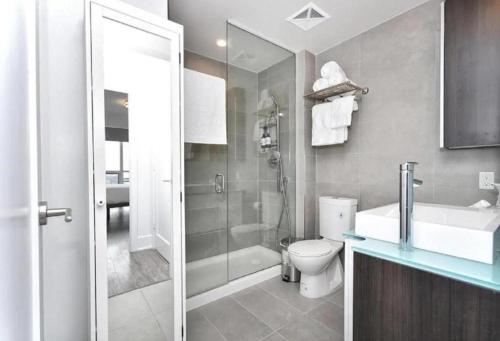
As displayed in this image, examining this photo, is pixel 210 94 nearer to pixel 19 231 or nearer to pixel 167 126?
pixel 167 126

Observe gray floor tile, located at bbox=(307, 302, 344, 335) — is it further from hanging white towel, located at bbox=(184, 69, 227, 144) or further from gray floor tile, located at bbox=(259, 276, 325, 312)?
hanging white towel, located at bbox=(184, 69, 227, 144)

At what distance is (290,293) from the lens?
6.84 ft

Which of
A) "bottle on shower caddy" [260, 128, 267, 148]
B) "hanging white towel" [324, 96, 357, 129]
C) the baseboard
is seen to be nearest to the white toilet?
the baseboard

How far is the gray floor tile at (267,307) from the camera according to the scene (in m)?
1.72

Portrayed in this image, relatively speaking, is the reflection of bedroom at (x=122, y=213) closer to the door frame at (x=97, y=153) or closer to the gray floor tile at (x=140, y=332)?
the door frame at (x=97, y=153)

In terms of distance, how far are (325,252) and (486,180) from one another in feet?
3.88

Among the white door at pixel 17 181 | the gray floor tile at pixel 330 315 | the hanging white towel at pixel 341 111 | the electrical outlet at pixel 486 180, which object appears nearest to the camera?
the white door at pixel 17 181

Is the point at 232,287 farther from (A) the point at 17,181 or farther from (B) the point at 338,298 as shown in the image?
(A) the point at 17,181

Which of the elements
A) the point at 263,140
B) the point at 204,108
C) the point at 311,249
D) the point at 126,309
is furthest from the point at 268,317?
the point at 204,108

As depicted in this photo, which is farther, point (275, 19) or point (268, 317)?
point (275, 19)

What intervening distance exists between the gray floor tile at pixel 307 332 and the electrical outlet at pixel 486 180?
138 cm

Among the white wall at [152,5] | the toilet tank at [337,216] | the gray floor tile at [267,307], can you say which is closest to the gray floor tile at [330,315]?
the gray floor tile at [267,307]

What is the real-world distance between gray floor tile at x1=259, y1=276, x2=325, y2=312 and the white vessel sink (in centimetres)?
101

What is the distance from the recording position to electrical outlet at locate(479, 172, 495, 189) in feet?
5.00
